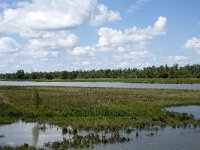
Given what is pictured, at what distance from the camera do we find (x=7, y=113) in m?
39.6

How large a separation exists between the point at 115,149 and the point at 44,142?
18.5 feet

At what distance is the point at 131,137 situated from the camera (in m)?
28.2

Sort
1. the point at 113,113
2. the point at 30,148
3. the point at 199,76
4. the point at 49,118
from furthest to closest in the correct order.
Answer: the point at 199,76 < the point at 113,113 < the point at 49,118 < the point at 30,148

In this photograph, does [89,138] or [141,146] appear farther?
[89,138]

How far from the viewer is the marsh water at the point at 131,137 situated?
25203 millimetres

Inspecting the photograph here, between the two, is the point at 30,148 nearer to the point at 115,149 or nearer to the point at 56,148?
the point at 56,148

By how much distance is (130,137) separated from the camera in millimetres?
28156

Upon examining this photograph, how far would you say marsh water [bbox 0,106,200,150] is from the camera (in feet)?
82.7

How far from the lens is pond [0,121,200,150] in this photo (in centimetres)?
2520

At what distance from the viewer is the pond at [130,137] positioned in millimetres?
25203

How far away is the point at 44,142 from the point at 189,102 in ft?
112

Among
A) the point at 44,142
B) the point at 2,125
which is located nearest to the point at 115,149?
the point at 44,142

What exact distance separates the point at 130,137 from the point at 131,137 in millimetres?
83

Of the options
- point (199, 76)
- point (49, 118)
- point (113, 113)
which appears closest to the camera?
point (49, 118)
